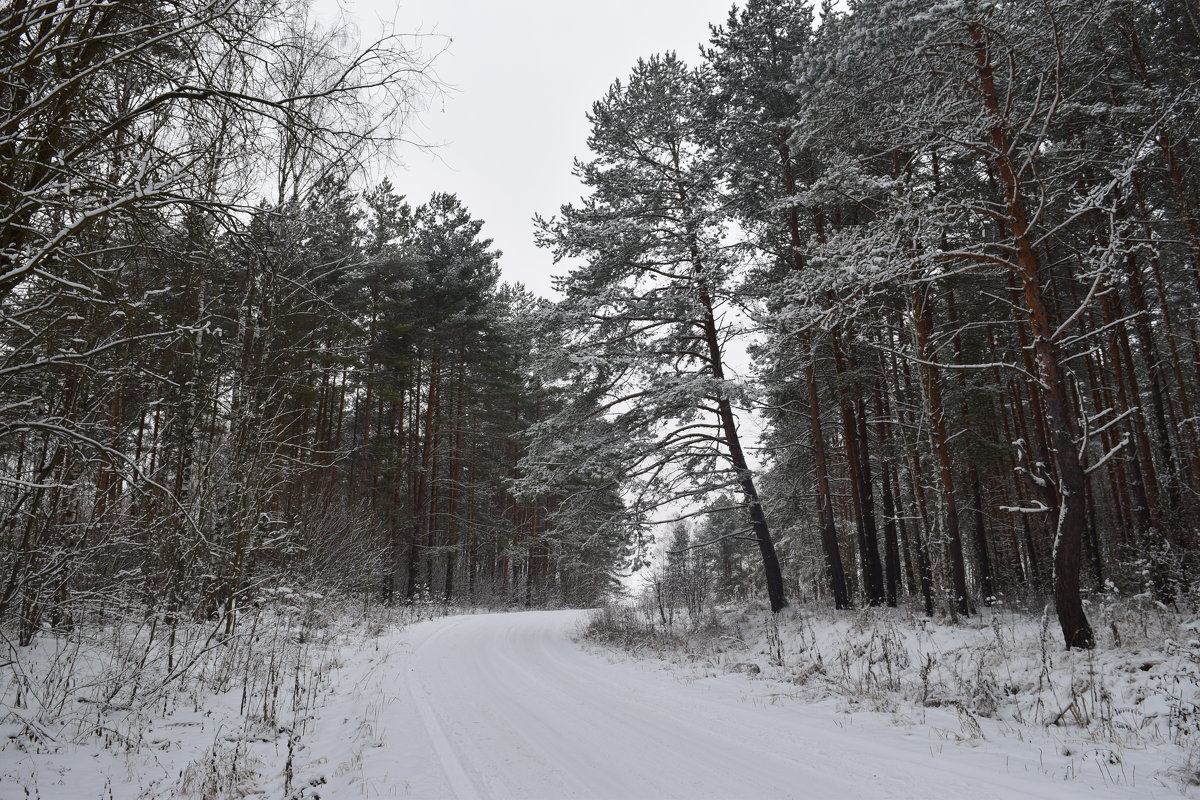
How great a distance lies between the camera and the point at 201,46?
3.59 m

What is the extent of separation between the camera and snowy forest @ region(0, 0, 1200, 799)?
11.6 ft

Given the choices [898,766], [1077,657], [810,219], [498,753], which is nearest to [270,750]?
[498,753]

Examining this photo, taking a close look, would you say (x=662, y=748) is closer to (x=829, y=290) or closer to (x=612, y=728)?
(x=612, y=728)

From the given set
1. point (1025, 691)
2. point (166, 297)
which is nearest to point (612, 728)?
point (1025, 691)

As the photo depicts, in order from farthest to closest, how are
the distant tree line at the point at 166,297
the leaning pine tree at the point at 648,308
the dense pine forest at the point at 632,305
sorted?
the leaning pine tree at the point at 648,308, the dense pine forest at the point at 632,305, the distant tree line at the point at 166,297

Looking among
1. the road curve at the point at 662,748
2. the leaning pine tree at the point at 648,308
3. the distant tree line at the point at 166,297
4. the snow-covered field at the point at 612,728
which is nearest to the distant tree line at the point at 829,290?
the leaning pine tree at the point at 648,308

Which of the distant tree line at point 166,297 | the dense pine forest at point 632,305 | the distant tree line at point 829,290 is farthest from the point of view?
the distant tree line at point 829,290

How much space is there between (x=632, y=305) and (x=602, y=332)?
1.10 meters

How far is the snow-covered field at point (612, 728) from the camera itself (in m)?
3.67

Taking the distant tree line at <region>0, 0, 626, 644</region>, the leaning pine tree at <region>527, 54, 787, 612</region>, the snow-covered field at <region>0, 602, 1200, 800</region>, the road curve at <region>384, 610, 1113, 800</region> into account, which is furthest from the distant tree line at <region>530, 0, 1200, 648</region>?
the road curve at <region>384, 610, 1113, 800</region>

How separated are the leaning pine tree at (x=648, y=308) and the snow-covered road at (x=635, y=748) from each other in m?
6.54

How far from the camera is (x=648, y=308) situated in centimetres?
1436

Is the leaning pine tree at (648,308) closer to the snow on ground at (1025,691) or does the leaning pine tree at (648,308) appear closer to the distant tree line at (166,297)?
the distant tree line at (166,297)

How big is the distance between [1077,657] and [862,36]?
8369mm
